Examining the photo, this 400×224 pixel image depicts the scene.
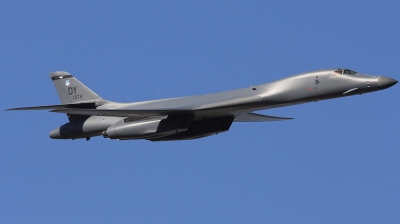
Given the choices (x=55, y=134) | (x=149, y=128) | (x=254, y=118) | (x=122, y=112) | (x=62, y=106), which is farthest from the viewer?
(x=254, y=118)

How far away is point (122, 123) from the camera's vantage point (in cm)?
3538

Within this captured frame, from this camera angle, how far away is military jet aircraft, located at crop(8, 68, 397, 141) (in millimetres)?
32719

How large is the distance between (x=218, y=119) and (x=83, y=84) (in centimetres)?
809

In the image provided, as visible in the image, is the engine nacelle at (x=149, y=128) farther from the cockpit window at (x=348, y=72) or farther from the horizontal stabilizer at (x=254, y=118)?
the cockpit window at (x=348, y=72)

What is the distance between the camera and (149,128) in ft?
114

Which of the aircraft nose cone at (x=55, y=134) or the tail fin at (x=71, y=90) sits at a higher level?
the tail fin at (x=71, y=90)

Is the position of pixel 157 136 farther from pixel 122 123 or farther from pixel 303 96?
pixel 303 96

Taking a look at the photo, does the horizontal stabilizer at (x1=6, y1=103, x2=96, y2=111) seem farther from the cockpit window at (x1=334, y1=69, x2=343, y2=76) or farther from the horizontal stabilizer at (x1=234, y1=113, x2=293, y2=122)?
the cockpit window at (x1=334, y1=69, x2=343, y2=76)

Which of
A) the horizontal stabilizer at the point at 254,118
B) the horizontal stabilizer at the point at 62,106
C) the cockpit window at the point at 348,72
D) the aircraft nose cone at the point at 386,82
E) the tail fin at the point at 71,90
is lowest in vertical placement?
the horizontal stabilizer at the point at 254,118

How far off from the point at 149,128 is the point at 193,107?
95.8 inches

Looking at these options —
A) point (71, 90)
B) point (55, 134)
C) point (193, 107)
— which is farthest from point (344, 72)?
point (55, 134)

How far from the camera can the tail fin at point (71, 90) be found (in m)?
39.2

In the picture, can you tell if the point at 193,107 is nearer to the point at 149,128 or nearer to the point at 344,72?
the point at 149,128

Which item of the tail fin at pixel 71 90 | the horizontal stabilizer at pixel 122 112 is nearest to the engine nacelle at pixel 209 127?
the horizontal stabilizer at pixel 122 112
